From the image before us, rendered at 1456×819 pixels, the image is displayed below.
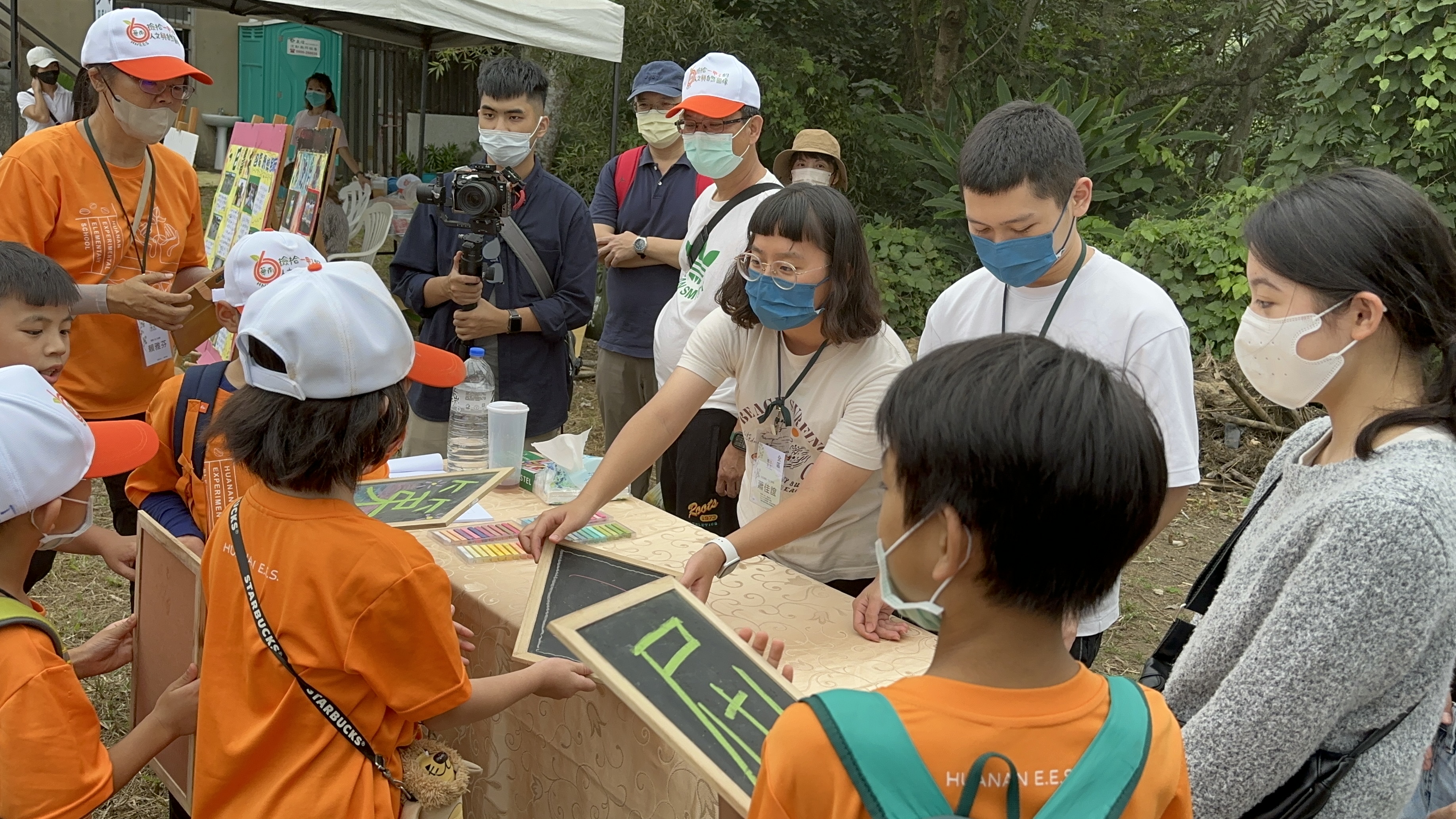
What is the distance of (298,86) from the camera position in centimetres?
1474

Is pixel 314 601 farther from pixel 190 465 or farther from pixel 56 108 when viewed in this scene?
pixel 56 108

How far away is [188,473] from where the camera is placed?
2.33 metres

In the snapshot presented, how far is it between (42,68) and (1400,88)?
996 centimetres

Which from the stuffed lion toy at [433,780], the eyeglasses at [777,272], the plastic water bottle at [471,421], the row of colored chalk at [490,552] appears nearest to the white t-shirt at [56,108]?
the plastic water bottle at [471,421]

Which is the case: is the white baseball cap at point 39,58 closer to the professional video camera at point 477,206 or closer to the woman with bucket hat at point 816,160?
the woman with bucket hat at point 816,160

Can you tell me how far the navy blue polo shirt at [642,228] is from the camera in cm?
459

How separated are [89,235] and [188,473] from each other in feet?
4.27

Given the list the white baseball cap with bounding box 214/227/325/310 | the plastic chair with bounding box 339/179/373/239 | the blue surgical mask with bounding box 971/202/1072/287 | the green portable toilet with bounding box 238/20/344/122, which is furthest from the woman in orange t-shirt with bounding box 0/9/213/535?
the green portable toilet with bounding box 238/20/344/122

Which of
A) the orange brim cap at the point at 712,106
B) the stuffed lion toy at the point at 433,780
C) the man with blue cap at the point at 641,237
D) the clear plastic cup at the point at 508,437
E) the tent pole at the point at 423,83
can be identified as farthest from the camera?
the tent pole at the point at 423,83

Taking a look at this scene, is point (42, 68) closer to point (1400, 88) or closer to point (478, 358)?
point (478, 358)

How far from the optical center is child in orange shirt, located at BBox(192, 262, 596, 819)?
1.68 metres

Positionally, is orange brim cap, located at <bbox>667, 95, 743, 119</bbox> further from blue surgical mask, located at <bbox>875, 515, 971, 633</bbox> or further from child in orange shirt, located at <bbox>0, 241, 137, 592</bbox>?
blue surgical mask, located at <bbox>875, 515, 971, 633</bbox>

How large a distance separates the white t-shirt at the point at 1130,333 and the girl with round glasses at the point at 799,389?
27cm

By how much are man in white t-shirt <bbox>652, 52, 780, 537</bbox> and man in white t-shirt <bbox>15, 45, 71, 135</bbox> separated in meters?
6.88
